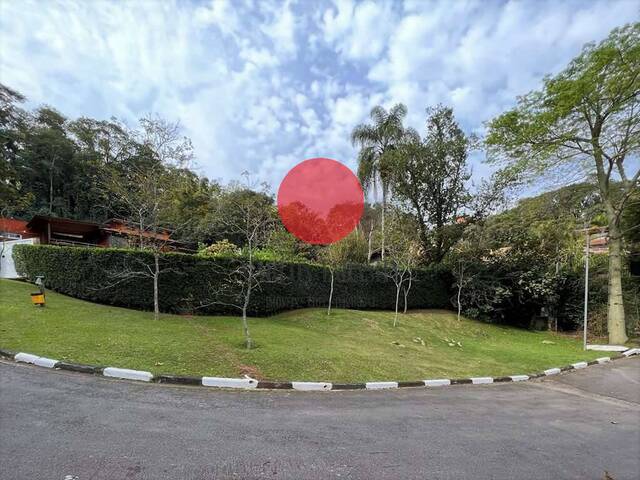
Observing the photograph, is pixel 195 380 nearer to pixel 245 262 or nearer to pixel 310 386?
pixel 310 386

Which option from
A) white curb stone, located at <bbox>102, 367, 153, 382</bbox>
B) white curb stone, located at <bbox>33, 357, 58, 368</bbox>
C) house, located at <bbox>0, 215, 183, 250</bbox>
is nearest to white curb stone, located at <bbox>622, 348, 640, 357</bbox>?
white curb stone, located at <bbox>102, 367, 153, 382</bbox>

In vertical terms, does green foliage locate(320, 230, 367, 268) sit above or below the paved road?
above

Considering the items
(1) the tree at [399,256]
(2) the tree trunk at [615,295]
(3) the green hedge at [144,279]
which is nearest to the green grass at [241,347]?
(3) the green hedge at [144,279]

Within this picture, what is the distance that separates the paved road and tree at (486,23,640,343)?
12.8 m

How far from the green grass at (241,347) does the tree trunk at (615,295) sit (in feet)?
9.36

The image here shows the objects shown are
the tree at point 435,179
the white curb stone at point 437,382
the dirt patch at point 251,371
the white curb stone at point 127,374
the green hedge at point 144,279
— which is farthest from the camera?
the tree at point 435,179

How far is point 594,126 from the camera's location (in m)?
15.8

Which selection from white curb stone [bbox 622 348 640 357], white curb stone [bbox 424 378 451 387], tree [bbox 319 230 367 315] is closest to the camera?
white curb stone [bbox 424 378 451 387]

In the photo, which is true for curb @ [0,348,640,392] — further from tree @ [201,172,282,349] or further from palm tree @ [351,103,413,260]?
palm tree @ [351,103,413,260]

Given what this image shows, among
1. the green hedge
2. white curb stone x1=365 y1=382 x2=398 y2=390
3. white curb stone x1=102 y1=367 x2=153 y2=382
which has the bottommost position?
white curb stone x1=365 y1=382 x2=398 y2=390

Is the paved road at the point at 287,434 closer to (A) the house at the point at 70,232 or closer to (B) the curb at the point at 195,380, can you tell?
(B) the curb at the point at 195,380

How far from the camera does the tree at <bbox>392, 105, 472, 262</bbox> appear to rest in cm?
2158

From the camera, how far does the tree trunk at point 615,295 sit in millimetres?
15672

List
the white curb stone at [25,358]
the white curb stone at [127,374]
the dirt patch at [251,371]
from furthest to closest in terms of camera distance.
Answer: the dirt patch at [251,371] < the white curb stone at [25,358] < the white curb stone at [127,374]
